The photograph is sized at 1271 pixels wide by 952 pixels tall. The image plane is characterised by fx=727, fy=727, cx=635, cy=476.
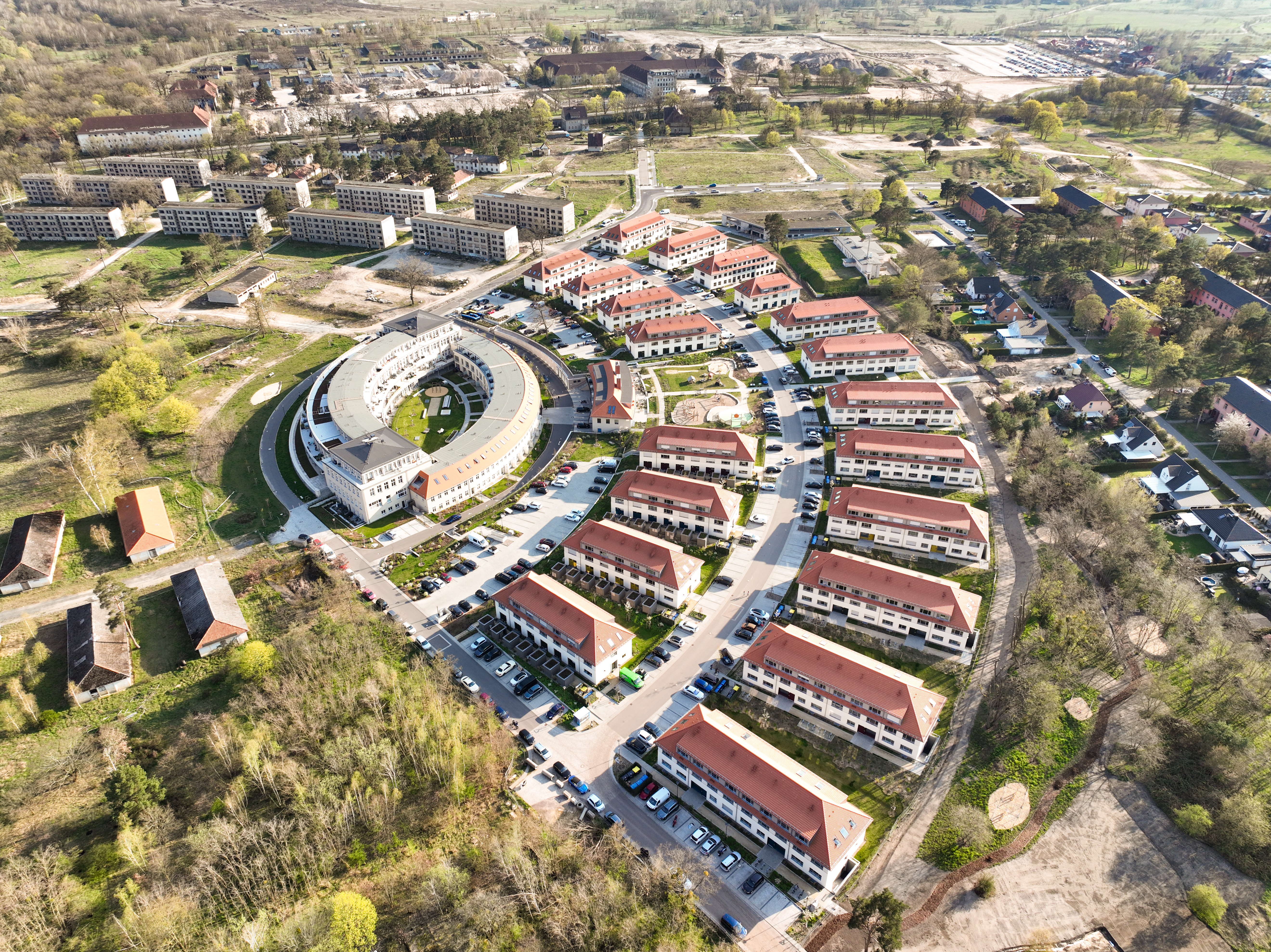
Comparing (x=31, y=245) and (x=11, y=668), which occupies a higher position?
(x=31, y=245)

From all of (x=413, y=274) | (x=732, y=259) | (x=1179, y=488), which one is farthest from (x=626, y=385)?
(x=1179, y=488)

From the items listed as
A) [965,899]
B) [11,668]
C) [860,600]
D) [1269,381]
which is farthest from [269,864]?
[1269,381]

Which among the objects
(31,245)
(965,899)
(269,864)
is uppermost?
(31,245)

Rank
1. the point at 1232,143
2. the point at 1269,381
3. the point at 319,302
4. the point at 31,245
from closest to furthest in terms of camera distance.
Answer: the point at 1269,381 → the point at 319,302 → the point at 31,245 → the point at 1232,143

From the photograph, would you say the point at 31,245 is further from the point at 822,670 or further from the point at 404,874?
the point at 822,670

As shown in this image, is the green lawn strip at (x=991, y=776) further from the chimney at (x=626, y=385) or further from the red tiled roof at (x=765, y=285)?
the red tiled roof at (x=765, y=285)

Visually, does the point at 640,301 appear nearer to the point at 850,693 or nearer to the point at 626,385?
the point at 626,385
